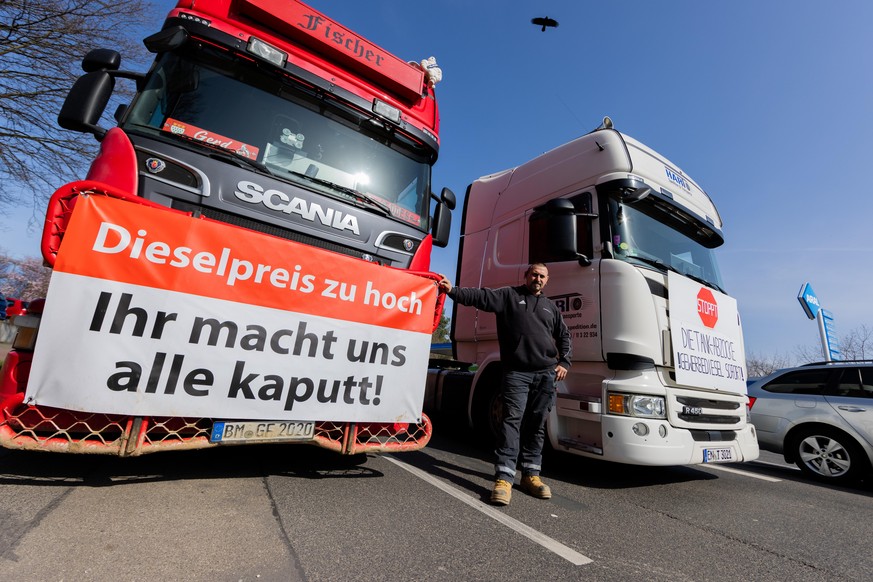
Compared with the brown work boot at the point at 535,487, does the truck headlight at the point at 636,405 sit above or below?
above

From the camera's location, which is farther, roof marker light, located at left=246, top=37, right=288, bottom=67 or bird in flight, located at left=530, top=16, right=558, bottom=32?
bird in flight, located at left=530, top=16, right=558, bottom=32

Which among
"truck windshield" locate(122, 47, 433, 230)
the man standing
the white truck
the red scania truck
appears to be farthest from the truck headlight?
"truck windshield" locate(122, 47, 433, 230)

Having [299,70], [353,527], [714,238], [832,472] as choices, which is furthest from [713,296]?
[299,70]

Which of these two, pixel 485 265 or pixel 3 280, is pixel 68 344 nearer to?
pixel 485 265

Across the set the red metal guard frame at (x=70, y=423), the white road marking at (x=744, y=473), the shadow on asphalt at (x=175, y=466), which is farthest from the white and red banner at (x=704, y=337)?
the red metal guard frame at (x=70, y=423)

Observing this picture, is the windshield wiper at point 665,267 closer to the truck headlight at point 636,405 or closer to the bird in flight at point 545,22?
the truck headlight at point 636,405

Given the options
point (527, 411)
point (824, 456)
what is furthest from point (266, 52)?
point (824, 456)

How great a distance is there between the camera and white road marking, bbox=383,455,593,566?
228cm

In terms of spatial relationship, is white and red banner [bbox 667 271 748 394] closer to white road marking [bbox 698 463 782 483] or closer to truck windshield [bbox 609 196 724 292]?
truck windshield [bbox 609 196 724 292]

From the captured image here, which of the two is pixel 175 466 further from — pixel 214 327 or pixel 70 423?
pixel 214 327

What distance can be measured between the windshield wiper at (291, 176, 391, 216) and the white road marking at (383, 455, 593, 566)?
2322 millimetres

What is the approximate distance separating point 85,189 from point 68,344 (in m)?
0.88

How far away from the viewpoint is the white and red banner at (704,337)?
12.5 ft

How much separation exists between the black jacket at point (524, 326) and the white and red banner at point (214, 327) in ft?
2.30
